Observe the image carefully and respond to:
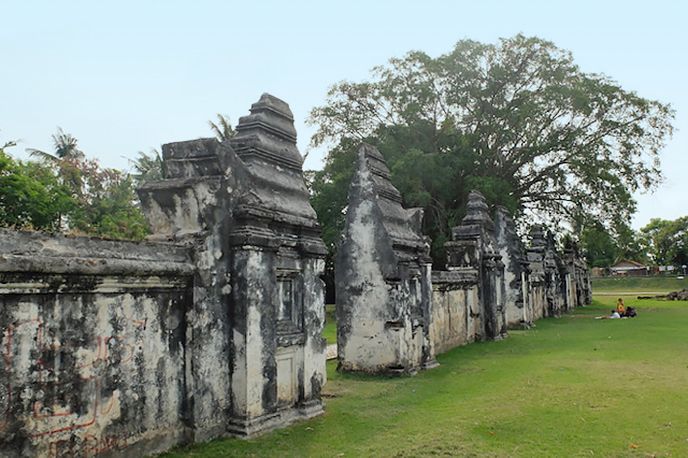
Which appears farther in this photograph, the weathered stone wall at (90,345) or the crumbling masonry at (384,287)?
the crumbling masonry at (384,287)

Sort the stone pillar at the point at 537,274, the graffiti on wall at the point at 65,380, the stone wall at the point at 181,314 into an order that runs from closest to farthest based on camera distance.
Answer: the graffiti on wall at the point at 65,380, the stone wall at the point at 181,314, the stone pillar at the point at 537,274

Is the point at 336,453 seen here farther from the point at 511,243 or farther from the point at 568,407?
the point at 511,243

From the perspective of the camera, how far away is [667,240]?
209ft

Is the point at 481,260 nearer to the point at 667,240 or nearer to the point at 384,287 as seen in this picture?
the point at 384,287

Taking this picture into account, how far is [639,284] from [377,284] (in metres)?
47.2

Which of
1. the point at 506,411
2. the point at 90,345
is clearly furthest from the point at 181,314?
the point at 506,411

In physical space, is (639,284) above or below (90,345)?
below

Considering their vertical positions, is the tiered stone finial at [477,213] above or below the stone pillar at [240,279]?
above

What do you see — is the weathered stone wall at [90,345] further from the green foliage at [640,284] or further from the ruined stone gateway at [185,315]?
the green foliage at [640,284]

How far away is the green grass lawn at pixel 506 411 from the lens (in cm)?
502

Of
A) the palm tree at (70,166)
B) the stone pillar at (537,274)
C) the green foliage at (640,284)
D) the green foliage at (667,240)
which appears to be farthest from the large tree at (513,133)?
the green foliage at (667,240)

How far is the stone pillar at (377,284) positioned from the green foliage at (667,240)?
60.7 metres

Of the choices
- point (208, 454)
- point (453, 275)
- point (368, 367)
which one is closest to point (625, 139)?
point (453, 275)

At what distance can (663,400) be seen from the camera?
6641 mm
